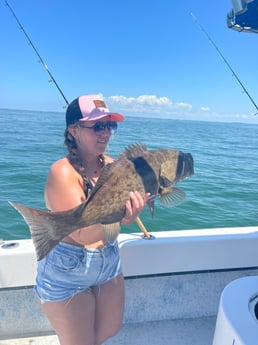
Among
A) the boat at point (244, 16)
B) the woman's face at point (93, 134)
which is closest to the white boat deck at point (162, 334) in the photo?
the woman's face at point (93, 134)

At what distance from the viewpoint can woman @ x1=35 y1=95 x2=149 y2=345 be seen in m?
1.99

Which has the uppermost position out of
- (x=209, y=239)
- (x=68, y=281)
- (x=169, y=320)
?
(x=68, y=281)

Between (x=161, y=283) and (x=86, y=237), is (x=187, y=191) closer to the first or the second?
(x=161, y=283)

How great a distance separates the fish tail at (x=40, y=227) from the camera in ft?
5.93

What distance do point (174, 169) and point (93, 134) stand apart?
61cm

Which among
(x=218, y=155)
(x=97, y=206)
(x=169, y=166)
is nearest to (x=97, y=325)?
(x=97, y=206)

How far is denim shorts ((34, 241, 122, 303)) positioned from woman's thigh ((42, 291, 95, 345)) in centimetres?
5

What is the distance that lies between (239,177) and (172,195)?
11.4 meters

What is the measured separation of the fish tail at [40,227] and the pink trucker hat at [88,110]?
2.22 feet

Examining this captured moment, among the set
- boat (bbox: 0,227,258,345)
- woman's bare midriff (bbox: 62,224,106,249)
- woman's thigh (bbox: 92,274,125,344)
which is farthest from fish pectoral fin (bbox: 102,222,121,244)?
boat (bbox: 0,227,258,345)

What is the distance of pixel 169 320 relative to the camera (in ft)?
11.7

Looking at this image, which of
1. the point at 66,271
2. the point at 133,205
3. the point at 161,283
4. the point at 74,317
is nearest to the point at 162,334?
the point at 161,283

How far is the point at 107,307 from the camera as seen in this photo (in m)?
2.36

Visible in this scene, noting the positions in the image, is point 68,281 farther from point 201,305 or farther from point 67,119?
point 201,305
